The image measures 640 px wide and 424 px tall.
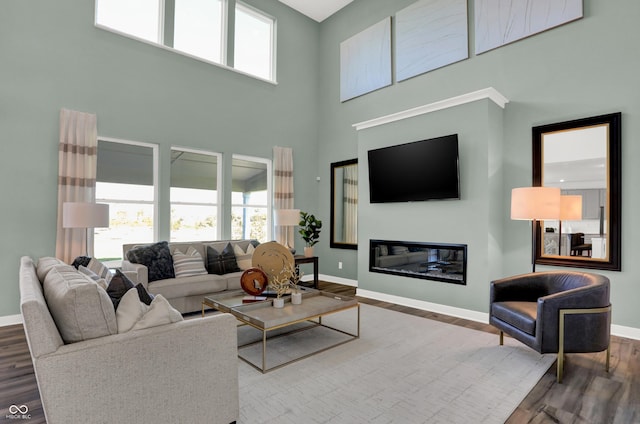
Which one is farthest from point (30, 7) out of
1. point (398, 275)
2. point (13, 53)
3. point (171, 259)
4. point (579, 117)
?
point (579, 117)

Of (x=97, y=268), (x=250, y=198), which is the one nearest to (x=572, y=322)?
(x=97, y=268)

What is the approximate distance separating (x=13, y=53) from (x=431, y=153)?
17.5 ft

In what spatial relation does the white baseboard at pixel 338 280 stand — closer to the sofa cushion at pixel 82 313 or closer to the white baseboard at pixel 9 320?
the white baseboard at pixel 9 320

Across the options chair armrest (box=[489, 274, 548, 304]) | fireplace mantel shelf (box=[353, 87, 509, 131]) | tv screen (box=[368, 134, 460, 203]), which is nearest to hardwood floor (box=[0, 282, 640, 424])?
chair armrest (box=[489, 274, 548, 304])

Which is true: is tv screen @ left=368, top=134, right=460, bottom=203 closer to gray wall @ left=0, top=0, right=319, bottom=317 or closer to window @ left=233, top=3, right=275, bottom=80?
gray wall @ left=0, top=0, right=319, bottom=317

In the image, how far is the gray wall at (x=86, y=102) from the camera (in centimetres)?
411

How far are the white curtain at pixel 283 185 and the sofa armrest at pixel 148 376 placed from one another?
4511mm

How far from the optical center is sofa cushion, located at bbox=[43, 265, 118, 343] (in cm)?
162

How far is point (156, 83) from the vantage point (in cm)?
518

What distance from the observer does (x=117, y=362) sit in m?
1.63

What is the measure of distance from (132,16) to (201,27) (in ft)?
3.50

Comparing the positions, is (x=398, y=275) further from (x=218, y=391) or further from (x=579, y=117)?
(x=218, y=391)

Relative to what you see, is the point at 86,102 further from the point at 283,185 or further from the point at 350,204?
the point at 350,204

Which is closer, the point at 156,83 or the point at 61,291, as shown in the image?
the point at 61,291
